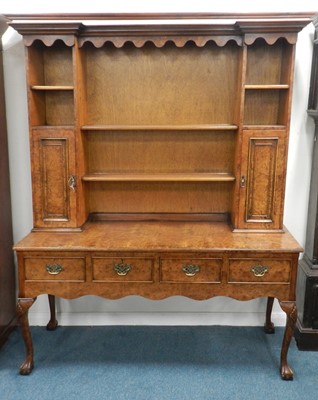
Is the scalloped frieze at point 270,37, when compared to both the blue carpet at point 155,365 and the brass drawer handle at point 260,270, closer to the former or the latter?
the brass drawer handle at point 260,270

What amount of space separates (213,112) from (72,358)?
5.36ft

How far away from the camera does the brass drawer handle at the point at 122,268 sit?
216 centimetres

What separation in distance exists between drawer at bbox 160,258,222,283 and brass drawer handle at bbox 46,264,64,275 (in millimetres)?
514

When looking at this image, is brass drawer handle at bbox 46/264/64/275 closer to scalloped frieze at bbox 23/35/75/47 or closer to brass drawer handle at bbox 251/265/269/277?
brass drawer handle at bbox 251/265/269/277

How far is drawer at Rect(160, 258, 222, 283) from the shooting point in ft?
7.04

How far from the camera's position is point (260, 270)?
214 cm

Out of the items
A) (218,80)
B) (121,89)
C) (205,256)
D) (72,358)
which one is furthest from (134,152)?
(72,358)

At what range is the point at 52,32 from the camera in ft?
7.21

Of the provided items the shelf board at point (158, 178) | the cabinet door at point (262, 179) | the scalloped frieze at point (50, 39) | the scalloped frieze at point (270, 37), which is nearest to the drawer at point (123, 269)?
the shelf board at point (158, 178)

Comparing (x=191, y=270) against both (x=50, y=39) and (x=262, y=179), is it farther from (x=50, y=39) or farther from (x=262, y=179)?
(x=50, y=39)

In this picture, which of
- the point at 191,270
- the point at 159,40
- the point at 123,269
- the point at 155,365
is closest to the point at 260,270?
the point at 191,270

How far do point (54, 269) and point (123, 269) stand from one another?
0.35 meters

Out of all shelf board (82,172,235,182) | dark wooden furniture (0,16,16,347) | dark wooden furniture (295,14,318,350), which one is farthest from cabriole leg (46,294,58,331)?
dark wooden furniture (295,14,318,350)
